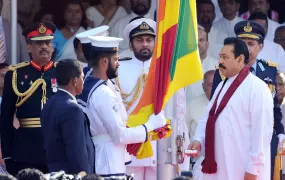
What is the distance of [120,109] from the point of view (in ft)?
26.7

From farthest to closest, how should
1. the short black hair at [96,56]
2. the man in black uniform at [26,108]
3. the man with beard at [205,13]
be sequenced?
the man with beard at [205,13] → the man in black uniform at [26,108] → the short black hair at [96,56]

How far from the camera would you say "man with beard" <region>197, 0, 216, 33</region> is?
38.0 ft

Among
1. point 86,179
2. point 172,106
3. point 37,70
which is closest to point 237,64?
point 172,106

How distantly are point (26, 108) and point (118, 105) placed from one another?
47.1 inches

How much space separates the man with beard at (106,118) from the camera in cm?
787

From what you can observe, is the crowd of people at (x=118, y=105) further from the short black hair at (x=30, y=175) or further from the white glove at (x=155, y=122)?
the short black hair at (x=30, y=175)

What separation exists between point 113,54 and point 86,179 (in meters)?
2.59

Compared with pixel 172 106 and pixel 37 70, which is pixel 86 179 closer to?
pixel 172 106

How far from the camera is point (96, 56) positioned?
26.5ft

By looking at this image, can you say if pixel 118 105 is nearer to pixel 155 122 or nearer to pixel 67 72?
pixel 155 122

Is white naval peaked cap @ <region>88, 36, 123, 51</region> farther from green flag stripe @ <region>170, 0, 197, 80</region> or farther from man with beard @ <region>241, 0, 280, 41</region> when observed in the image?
man with beard @ <region>241, 0, 280, 41</region>

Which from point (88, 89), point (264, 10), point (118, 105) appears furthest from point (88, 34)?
point (264, 10)

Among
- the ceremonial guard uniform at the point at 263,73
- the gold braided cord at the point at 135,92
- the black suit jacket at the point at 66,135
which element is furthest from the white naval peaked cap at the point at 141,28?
the black suit jacket at the point at 66,135

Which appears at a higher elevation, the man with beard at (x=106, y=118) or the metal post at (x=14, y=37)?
the metal post at (x=14, y=37)
